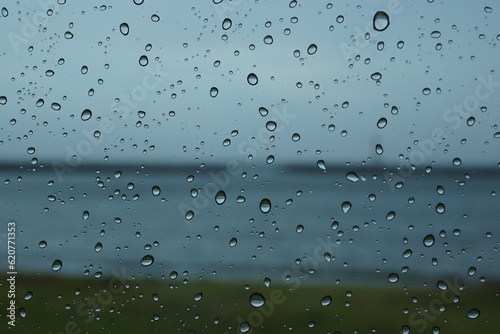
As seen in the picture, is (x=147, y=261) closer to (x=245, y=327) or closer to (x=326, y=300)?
(x=245, y=327)

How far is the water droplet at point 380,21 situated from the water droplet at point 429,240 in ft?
1.77

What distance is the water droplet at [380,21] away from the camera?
1.32 metres

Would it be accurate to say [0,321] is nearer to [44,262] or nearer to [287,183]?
[44,262]

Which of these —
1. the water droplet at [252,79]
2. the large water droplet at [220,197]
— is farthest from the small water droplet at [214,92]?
the large water droplet at [220,197]

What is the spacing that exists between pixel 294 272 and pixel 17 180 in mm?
769

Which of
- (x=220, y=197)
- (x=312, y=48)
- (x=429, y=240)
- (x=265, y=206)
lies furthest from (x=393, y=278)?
(x=312, y=48)

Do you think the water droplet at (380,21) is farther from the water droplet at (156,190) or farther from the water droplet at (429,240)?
the water droplet at (156,190)

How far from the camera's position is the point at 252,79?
135 centimetres

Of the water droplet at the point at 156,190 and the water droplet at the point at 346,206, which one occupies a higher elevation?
the water droplet at the point at 156,190

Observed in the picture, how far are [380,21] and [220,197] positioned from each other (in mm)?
591

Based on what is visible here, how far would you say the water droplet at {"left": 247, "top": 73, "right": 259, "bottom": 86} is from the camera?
1.35 meters

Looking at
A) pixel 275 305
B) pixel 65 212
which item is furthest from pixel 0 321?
pixel 275 305

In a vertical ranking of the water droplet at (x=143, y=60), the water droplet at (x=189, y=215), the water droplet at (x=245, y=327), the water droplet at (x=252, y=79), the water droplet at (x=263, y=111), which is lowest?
the water droplet at (x=245, y=327)

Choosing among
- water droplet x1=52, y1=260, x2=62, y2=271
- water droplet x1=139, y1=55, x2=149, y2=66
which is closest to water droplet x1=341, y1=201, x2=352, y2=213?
water droplet x1=139, y1=55, x2=149, y2=66
